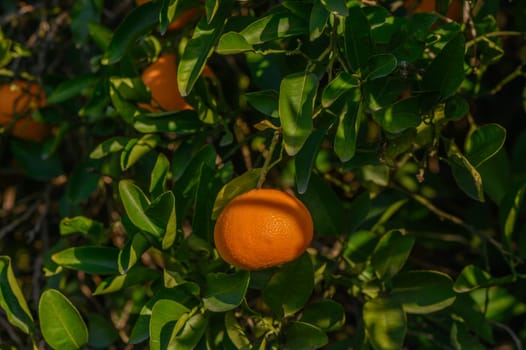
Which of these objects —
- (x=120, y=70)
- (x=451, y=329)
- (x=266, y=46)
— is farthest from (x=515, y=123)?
(x=120, y=70)

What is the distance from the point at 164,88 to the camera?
50.0 inches

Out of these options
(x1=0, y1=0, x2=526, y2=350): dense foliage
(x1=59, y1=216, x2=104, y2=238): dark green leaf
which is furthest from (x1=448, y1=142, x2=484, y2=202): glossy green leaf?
(x1=59, y1=216, x2=104, y2=238): dark green leaf

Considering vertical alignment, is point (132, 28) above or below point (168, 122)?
above

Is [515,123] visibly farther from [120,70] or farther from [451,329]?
[120,70]

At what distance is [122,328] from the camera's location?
147cm

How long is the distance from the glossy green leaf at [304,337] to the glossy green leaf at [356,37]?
0.37m

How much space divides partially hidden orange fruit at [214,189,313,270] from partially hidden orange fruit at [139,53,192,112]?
Answer: 29cm

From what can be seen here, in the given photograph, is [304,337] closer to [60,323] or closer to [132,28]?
[60,323]

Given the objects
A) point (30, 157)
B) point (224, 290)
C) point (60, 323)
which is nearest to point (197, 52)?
point (224, 290)

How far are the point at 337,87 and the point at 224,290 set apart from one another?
0.31 metres

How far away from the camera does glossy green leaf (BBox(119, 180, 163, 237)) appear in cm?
112

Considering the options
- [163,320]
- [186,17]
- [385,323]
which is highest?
[186,17]

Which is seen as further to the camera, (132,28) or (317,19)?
(132,28)

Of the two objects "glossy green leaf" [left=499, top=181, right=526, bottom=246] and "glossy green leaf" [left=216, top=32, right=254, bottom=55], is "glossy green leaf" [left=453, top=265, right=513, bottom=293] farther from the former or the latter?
"glossy green leaf" [left=216, top=32, right=254, bottom=55]
